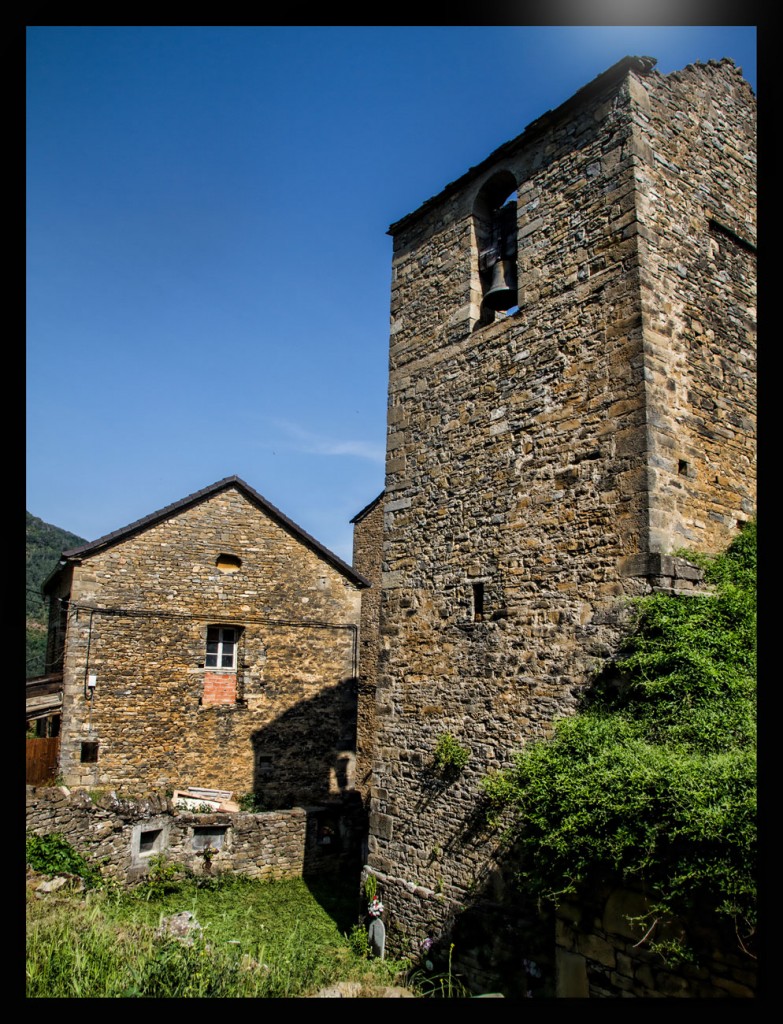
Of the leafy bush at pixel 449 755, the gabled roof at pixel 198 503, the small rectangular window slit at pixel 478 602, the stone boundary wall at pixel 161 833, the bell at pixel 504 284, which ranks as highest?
the bell at pixel 504 284

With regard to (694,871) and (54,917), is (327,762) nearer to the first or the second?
(54,917)

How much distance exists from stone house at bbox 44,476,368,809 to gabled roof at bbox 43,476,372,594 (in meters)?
0.03

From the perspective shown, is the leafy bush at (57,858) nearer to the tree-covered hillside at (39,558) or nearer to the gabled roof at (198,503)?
the gabled roof at (198,503)

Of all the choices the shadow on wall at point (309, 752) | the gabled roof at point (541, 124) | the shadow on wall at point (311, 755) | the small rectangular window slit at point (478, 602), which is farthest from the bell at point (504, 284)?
the shadow on wall at point (309, 752)

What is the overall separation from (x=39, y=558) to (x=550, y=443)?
148ft

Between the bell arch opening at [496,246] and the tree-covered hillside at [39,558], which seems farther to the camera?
the tree-covered hillside at [39,558]

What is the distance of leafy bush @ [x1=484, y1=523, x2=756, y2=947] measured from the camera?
4.73m

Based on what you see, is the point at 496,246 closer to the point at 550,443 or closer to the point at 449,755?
the point at 550,443

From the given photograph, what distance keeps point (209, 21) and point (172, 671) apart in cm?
1306

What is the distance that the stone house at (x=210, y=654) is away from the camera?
1348 cm

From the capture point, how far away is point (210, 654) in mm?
14984

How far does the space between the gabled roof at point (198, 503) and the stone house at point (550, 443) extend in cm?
640

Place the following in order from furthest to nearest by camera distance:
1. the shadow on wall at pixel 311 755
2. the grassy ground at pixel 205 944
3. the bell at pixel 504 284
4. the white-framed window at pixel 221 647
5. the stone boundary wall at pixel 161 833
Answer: the white-framed window at pixel 221 647
the shadow on wall at pixel 311 755
the stone boundary wall at pixel 161 833
the bell at pixel 504 284
the grassy ground at pixel 205 944

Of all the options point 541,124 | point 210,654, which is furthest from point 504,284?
point 210,654
